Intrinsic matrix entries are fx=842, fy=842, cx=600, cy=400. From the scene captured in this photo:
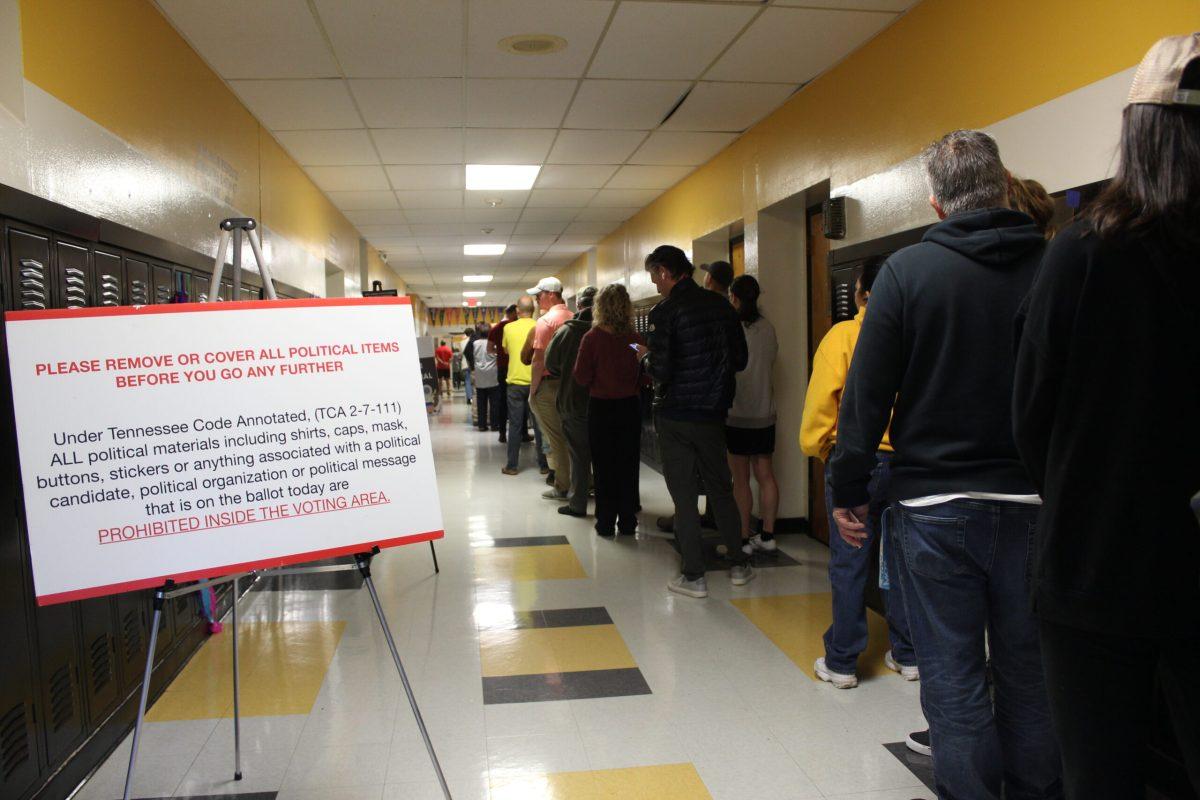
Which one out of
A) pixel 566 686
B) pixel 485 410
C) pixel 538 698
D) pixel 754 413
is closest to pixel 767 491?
pixel 754 413

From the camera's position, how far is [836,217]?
161 inches

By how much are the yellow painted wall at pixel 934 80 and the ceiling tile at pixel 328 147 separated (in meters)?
2.48

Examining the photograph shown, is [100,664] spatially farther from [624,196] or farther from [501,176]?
[624,196]

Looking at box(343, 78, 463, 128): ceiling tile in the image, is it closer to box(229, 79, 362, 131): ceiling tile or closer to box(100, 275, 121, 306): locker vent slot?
box(229, 79, 362, 131): ceiling tile

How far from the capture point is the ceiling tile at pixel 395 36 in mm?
3334

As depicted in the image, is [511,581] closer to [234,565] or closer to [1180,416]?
[234,565]

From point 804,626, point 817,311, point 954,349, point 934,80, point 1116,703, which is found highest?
point 934,80

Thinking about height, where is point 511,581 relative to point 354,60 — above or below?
below

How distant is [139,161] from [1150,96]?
315cm

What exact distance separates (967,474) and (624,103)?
12.1ft

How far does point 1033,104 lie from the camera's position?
2.75 meters

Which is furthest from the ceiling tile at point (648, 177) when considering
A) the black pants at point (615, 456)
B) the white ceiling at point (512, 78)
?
the black pants at point (615, 456)

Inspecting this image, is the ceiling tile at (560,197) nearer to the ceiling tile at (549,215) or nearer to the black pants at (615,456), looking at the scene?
the ceiling tile at (549,215)

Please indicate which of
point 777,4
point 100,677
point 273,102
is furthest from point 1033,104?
point 273,102
